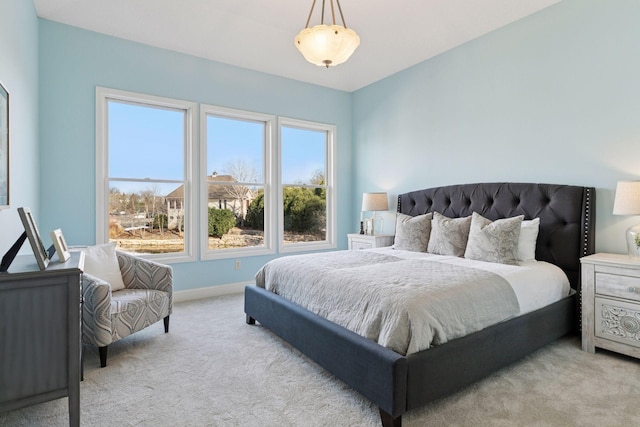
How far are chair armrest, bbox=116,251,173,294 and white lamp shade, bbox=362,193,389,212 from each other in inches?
105

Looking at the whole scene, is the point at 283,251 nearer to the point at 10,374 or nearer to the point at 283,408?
the point at 283,408

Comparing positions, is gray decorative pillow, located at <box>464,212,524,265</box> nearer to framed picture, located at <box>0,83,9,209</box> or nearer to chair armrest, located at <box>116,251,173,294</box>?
chair armrest, located at <box>116,251,173,294</box>

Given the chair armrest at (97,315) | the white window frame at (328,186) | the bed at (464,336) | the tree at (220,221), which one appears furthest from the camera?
the white window frame at (328,186)

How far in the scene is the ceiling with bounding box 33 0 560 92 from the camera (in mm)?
3305

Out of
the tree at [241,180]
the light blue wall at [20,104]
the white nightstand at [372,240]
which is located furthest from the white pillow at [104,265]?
the white nightstand at [372,240]

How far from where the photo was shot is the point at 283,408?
6.28 ft

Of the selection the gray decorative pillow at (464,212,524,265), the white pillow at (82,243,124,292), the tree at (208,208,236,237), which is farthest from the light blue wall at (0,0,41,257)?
the gray decorative pillow at (464,212,524,265)

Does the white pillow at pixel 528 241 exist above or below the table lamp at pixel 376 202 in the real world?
below

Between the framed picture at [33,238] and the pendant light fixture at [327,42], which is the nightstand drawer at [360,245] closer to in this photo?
the pendant light fixture at [327,42]

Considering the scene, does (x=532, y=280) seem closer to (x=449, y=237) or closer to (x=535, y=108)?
(x=449, y=237)

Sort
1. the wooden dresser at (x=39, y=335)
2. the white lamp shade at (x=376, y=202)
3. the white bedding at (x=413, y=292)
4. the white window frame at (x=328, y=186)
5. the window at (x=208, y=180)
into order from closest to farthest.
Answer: the wooden dresser at (x=39, y=335)
the white bedding at (x=413, y=292)
the window at (x=208, y=180)
the white lamp shade at (x=376, y=202)
the white window frame at (x=328, y=186)

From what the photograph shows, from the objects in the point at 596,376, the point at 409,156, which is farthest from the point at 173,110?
the point at 596,376

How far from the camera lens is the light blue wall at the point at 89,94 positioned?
3.30 m

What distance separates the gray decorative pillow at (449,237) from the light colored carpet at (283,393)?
1049 millimetres
